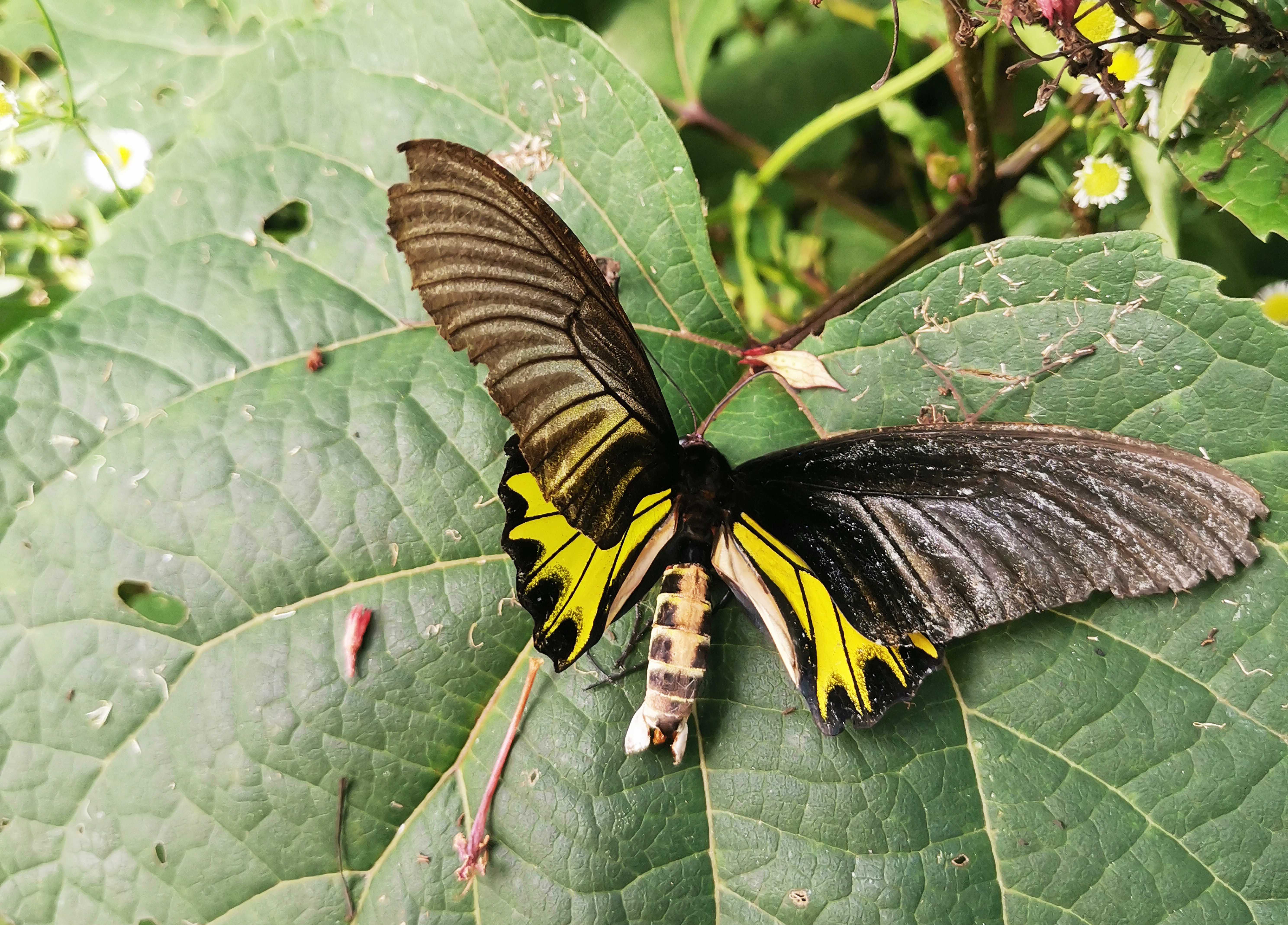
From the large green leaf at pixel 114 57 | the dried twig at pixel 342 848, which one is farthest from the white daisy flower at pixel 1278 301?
the large green leaf at pixel 114 57

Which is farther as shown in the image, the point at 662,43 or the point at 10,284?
the point at 662,43

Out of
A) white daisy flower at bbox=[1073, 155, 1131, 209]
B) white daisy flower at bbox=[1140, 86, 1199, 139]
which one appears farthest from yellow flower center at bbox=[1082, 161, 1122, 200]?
white daisy flower at bbox=[1140, 86, 1199, 139]

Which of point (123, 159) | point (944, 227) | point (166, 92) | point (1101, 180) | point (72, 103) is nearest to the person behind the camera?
point (1101, 180)

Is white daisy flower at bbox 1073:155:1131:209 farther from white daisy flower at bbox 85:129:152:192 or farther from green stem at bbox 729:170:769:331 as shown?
white daisy flower at bbox 85:129:152:192

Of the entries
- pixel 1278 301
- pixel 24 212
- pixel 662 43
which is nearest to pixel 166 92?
pixel 24 212

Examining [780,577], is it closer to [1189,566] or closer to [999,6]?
[1189,566]

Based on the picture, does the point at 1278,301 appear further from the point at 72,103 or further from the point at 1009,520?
the point at 72,103

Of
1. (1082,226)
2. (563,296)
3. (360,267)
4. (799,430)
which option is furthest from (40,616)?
(1082,226)

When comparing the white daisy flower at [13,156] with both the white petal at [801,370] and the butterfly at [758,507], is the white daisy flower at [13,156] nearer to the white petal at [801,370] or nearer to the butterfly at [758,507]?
the butterfly at [758,507]
